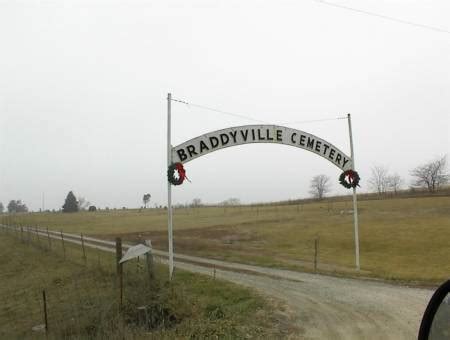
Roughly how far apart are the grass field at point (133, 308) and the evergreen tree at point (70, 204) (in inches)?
5536

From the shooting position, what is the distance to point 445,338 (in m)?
2.68

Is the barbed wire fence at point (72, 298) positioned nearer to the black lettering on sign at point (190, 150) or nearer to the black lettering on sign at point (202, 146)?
the black lettering on sign at point (190, 150)

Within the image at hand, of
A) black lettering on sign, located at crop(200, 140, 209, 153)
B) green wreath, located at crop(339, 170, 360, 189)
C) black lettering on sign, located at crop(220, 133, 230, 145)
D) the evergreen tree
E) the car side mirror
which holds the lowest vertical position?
the car side mirror

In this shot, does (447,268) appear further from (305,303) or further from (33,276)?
(33,276)

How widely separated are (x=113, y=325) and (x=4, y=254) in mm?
29386

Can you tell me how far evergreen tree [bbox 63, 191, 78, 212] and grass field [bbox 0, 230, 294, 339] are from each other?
141 m

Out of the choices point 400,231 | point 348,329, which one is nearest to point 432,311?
point 348,329

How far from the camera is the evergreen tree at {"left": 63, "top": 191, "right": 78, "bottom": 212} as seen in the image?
15988 centimetres

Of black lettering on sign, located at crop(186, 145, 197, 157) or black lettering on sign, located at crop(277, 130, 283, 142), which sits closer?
black lettering on sign, located at crop(186, 145, 197, 157)

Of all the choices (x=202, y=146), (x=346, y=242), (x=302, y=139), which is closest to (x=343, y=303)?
(x=202, y=146)

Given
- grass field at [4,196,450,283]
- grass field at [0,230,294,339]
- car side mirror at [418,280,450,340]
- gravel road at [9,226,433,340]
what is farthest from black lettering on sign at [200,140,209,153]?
car side mirror at [418,280,450,340]

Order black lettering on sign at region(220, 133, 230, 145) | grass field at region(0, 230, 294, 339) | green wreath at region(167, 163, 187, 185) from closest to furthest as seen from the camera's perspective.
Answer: grass field at region(0, 230, 294, 339) → green wreath at region(167, 163, 187, 185) → black lettering on sign at region(220, 133, 230, 145)

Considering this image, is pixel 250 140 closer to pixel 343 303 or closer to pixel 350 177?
pixel 350 177

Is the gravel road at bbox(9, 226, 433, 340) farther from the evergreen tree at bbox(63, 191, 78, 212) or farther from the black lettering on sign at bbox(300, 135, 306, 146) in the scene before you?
the evergreen tree at bbox(63, 191, 78, 212)
